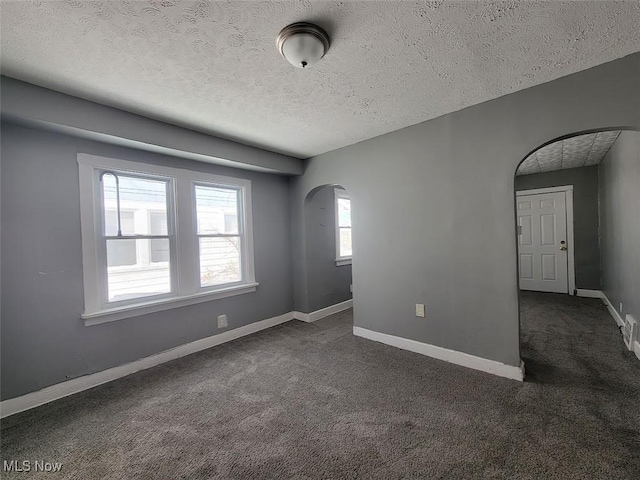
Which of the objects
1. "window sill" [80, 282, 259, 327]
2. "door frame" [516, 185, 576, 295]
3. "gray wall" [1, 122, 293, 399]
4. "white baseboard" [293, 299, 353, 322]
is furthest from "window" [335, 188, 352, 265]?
"door frame" [516, 185, 576, 295]

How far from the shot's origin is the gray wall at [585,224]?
4.75 meters

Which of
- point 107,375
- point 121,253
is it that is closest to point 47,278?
point 121,253

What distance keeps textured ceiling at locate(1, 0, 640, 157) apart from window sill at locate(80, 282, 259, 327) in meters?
1.74

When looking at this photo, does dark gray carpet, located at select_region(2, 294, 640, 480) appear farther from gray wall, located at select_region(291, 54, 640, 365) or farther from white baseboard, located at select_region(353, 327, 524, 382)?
gray wall, located at select_region(291, 54, 640, 365)

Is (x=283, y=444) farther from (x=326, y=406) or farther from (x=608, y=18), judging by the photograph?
(x=608, y=18)

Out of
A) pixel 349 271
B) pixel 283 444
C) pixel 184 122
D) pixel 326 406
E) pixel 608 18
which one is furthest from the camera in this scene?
pixel 349 271

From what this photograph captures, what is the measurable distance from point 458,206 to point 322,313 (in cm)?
247

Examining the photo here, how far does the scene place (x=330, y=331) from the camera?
138 inches

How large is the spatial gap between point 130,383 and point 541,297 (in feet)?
20.0

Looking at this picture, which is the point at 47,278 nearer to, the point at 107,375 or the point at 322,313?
the point at 107,375

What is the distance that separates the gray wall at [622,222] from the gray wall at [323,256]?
130 inches

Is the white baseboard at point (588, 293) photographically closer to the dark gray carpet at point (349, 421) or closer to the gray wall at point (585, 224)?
the gray wall at point (585, 224)

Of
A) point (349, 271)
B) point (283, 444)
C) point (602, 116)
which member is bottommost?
point (283, 444)

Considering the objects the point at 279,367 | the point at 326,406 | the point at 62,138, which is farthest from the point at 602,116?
the point at 62,138
